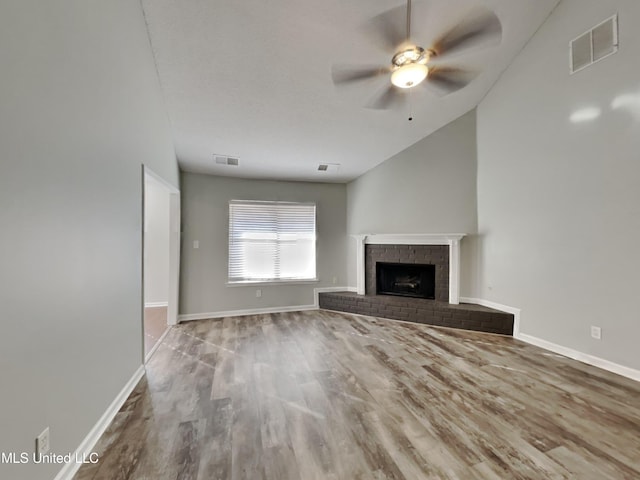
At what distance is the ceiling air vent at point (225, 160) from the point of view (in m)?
4.08

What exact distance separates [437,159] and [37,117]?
14.3ft

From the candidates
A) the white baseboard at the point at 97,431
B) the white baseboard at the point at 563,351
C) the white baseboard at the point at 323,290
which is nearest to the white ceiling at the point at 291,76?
the white baseboard at the point at 323,290

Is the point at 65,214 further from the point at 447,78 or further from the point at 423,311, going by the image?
the point at 423,311

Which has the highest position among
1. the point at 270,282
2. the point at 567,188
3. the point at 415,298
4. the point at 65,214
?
the point at 567,188

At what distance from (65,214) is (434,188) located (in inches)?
169

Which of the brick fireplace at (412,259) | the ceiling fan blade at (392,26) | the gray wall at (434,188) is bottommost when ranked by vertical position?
the brick fireplace at (412,259)

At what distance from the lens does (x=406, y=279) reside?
4.80m

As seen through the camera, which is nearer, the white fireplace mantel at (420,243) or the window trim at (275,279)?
the white fireplace mantel at (420,243)

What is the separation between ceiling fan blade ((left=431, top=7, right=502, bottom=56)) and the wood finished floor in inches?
Answer: 103

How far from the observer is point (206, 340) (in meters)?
3.53

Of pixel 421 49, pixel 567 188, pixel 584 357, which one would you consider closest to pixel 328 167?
pixel 421 49

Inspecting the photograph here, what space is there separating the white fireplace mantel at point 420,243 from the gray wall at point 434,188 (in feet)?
0.38

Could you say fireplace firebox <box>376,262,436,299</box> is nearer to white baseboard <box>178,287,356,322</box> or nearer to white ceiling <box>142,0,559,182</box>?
white baseboard <box>178,287,356,322</box>

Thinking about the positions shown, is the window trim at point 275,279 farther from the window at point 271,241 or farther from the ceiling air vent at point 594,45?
the ceiling air vent at point 594,45
